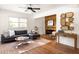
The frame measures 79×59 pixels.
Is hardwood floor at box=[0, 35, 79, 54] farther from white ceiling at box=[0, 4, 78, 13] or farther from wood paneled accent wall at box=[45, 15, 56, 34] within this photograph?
white ceiling at box=[0, 4, 78, 13]

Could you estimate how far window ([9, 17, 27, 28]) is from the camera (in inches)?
70.0

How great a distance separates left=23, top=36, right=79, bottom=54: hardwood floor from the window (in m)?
0.63

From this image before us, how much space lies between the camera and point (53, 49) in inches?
72.6

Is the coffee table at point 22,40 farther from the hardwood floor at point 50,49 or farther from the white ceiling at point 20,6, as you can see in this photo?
the white ceiling at point 20,6

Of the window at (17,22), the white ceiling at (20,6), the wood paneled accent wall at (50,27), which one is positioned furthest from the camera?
the wood paneled accent wall at (50,27)

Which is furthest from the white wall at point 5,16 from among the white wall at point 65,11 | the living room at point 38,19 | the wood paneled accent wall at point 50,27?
the wood paneled accent wall at point 50,27

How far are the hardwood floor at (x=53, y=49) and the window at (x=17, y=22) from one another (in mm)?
635

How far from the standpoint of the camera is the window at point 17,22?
1.78 m

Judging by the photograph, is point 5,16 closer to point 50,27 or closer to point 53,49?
point 50,27

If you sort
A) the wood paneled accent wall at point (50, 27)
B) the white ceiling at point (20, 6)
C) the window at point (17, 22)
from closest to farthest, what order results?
the white ceiling at point (20, 6), the window at point (17, 22), the wood paneled accent wall at point (50, 27)

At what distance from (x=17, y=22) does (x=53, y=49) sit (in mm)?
1054

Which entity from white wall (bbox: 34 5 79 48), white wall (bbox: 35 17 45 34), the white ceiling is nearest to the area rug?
white wall (bbox: 35 17 45 34)
